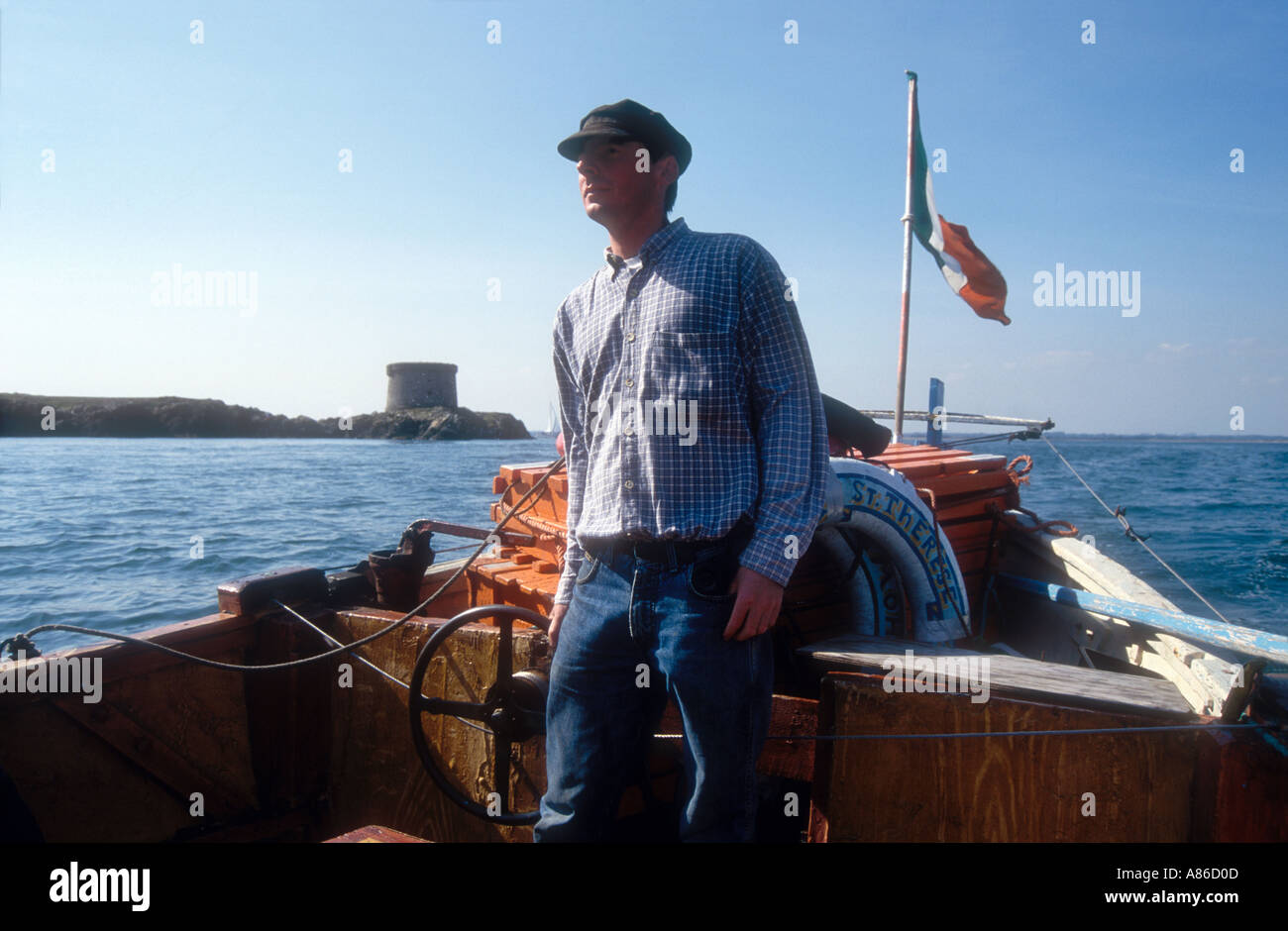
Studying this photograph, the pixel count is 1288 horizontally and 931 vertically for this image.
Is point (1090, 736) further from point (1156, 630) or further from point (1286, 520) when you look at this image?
point (1286, 520)

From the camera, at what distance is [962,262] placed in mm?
8562

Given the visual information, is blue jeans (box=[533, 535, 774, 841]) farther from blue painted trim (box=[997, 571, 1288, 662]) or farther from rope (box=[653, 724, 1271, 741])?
blue painted trim (box=[997, 571, 1288, 662])

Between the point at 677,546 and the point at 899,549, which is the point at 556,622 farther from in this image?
the point at 899,549

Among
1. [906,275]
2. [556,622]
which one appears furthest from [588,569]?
[906,275]

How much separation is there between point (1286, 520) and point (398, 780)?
88.4 ft

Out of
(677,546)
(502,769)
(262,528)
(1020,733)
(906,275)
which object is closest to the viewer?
(677,546)

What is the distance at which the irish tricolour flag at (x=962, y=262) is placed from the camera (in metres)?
8.52

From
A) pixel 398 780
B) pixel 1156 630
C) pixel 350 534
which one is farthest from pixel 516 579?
pixel 350 534

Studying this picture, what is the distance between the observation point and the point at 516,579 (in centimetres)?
419

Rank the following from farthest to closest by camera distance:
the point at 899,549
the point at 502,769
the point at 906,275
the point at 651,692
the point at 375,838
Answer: the point at 906,275, the point at 899,549, the point at 502,769, the point at 375,838, the point at 651,692

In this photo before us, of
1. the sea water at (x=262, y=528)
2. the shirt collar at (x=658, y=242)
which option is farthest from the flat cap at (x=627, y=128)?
the sea water at (x=262, y=528)

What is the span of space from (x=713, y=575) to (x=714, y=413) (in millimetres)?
397

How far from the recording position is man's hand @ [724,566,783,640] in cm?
171

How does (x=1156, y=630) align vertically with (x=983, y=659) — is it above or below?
below
